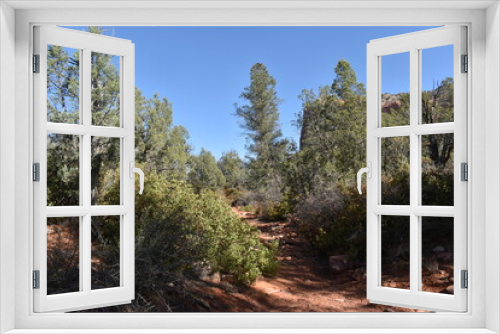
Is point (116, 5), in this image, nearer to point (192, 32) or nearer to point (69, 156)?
point (69, 156)

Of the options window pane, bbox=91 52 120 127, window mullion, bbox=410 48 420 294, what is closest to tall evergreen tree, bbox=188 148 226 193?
window pane, bbox=91 52 120 127

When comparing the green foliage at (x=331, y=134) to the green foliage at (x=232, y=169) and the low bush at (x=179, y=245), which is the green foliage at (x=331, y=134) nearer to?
the green foliage at (x=232, y=169)

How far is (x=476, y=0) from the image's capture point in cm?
186

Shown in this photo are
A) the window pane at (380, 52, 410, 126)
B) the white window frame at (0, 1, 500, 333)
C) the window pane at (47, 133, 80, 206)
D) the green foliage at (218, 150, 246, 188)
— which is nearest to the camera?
the white window frame at (0, 1, 500, 333)

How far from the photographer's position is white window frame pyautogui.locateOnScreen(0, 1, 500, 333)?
1862 mm

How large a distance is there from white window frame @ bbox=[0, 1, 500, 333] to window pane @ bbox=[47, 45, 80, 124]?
1.56 metres

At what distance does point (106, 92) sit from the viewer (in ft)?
12.7

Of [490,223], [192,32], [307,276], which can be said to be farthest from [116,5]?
[307,276]

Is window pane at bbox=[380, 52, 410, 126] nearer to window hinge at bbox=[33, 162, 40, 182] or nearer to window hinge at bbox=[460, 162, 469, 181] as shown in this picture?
window hinge at bbox=[460, 162, 469, 181]

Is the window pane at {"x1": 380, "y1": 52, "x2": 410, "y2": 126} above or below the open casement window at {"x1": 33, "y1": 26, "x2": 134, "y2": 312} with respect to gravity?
above

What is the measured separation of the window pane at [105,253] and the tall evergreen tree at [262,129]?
8.53ft

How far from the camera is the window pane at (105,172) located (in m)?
3.74

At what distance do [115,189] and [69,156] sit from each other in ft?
1.67

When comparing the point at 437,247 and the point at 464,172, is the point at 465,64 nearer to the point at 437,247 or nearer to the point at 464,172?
the point at 464,172
